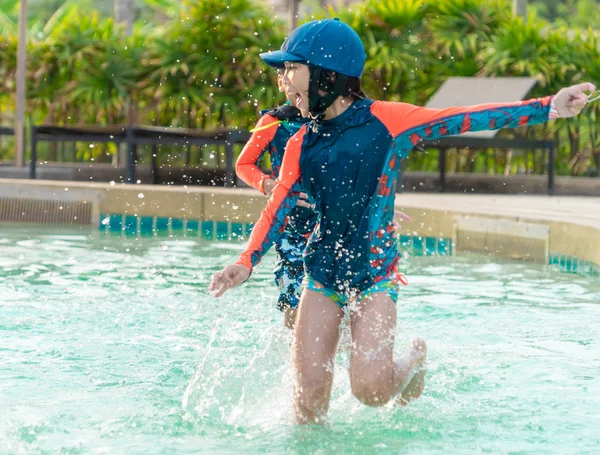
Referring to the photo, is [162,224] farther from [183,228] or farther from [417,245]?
[417,245]

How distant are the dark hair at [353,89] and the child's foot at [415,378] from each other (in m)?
1.06

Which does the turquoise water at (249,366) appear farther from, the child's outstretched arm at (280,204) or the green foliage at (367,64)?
the green foliage at (367,64)

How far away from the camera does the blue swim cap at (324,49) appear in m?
4.15

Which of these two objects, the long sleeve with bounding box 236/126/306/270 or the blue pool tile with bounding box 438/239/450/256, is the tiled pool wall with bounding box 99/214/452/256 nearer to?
the blue pool tile with bounding box 438/239/450/256

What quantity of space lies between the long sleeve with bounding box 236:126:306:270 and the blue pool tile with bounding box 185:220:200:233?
30.7ft

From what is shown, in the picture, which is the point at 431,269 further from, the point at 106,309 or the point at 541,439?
the point at 541,439

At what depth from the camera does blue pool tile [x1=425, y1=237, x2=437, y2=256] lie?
11.8m

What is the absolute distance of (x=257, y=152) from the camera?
5.55 m

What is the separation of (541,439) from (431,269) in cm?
591

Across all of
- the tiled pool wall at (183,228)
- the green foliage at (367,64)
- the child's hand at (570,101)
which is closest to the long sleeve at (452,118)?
the child's hand at (570,101)

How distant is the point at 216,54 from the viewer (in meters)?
20.1

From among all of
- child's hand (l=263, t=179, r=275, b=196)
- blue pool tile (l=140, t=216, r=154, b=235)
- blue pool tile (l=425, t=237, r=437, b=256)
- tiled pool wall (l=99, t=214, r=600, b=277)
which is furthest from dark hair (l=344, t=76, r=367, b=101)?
blue pool tile (l=140, t=216, r=154, b=235)

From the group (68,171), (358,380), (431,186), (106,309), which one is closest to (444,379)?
(358,380)

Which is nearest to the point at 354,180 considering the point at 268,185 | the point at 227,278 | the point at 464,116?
the point at 464,116
